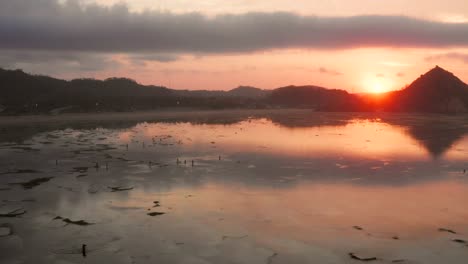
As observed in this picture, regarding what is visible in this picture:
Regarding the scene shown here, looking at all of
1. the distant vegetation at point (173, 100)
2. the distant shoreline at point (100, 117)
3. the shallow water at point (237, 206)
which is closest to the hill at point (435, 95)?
the distant vegetation at point (173, 100)

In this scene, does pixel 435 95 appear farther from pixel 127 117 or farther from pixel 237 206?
pixel 237 206

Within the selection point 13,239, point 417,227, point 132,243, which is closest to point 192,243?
point 132,243

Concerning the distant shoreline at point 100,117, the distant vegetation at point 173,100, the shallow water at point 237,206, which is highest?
the distant vegetation at point 173,100

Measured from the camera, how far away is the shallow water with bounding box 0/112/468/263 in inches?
579

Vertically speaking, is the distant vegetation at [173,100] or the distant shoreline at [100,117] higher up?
the distant vegetation at [173,100]

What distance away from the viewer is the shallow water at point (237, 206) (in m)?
14.7

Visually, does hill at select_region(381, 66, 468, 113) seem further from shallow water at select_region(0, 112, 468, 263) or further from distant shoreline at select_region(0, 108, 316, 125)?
shallow water at select_region(0, 112, 468, 263)

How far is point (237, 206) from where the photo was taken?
20.0m

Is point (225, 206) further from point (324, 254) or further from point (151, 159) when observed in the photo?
point (151, 159)

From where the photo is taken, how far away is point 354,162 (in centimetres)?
3206

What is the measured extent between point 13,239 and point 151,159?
18.8m

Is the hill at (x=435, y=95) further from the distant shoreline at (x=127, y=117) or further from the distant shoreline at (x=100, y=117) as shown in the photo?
the distant shoreline at (x=100, y=117)

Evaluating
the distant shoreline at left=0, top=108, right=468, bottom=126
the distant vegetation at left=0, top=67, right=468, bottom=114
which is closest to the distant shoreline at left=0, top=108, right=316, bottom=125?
the distant shoreline at left=0, top=108, right=468, bottom=126

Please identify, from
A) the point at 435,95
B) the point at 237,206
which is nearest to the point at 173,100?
the point at 435,95
